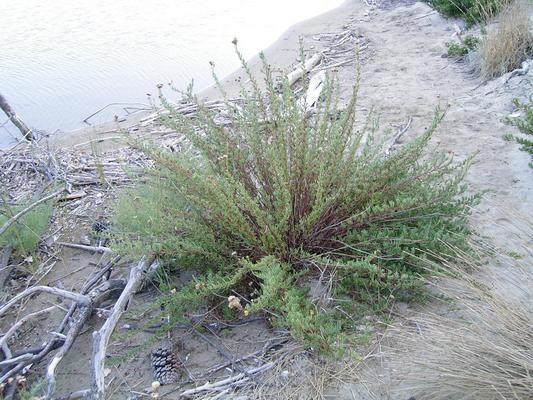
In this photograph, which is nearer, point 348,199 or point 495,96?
point 348,199

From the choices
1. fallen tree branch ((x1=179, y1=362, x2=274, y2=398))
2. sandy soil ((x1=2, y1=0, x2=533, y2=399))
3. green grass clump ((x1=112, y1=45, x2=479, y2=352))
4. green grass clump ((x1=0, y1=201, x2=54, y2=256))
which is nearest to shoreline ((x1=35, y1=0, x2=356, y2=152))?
sandy soil ((x1=2, y1=0, x2=533, y2=399))

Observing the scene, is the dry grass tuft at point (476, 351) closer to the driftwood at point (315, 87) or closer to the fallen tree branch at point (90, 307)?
the fallen tree branch at point (90, 307)

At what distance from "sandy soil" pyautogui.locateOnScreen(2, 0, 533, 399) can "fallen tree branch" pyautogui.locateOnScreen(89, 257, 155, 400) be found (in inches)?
9.4

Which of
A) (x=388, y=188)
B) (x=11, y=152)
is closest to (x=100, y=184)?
(x=11, y=152)

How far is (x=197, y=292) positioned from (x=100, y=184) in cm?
259

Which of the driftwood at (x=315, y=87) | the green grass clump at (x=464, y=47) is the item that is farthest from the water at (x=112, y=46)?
the green grass clump at (x=464, y=47)

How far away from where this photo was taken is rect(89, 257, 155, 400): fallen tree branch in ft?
8.17

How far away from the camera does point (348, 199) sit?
10.3ft

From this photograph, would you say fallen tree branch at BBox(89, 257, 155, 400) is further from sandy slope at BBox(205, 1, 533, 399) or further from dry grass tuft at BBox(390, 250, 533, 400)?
dry grass tuft at BBox(390, 250, 533, 400)

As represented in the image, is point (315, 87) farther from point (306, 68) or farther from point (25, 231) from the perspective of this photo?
point (25, 231)

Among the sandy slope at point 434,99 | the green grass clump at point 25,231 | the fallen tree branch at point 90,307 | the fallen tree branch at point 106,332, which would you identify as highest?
the green grass clump at point 25,231

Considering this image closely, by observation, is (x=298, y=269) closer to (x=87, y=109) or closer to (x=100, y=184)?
(x=100, y=184)

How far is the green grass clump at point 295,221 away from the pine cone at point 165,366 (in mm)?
223

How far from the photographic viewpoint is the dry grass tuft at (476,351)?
2.18 meters
